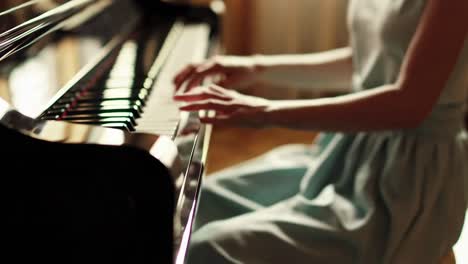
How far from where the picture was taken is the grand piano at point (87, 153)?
572 millimetres

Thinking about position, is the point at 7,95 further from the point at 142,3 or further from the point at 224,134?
the point at 224,134

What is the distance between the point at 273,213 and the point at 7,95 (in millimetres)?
446

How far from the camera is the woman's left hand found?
859 millimetres

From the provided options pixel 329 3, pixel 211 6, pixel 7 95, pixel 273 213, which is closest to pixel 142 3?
pixel 211 6

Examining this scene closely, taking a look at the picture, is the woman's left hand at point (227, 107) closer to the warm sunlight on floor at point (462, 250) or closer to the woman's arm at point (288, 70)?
the woman's arm at point (288, 70)

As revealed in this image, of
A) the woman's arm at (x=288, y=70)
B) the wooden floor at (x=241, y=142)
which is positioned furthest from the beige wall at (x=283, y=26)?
the woman's arm at (x=288, y=70)

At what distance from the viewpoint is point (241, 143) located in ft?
8.46

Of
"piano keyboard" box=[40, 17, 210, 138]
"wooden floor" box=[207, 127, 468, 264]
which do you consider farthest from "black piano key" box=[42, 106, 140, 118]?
"wooden floor" box=[207, 127, 468, 264]

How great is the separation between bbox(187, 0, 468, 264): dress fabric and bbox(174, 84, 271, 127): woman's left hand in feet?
0.50

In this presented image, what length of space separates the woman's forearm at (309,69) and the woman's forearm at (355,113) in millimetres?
346

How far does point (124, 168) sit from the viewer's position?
569 millimetres

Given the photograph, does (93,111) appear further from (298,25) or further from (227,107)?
(298,25)

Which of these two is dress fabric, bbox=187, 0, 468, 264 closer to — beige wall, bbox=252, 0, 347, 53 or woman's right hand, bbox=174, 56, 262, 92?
woman's right hand, bbox=174, 56, 262, 92

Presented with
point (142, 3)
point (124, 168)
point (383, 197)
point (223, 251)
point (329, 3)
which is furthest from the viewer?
point (329, 3)
